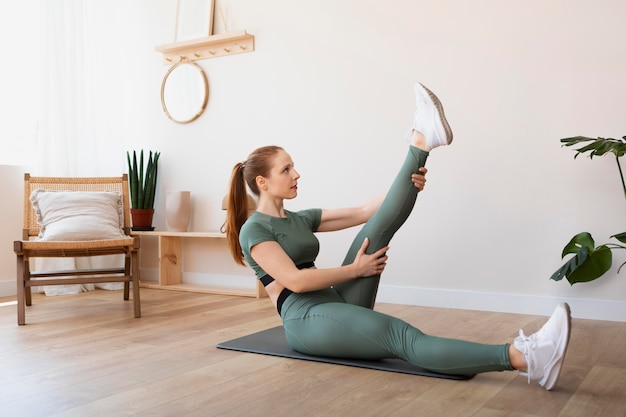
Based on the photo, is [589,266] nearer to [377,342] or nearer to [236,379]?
[377,342]

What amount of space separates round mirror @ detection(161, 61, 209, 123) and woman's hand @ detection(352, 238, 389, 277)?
2.90 m

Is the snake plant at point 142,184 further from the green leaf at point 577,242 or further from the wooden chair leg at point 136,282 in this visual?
the green leaf at point 577,242

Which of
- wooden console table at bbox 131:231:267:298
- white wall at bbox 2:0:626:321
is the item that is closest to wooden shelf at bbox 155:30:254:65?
white wall at bbox 2:0:626:321

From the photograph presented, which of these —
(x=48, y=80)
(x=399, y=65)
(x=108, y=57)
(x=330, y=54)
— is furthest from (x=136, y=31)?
(x=399, y=65)

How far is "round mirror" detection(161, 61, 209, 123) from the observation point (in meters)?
4.88

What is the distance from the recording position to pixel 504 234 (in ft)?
12.2

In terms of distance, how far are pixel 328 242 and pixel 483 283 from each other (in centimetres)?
109

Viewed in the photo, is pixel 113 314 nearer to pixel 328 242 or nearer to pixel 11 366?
pixel 11 366

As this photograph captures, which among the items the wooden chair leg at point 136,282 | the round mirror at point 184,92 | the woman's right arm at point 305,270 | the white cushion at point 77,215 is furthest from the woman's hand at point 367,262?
the round mirror at point 184,92

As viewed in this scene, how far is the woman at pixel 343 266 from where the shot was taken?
80.8 inches

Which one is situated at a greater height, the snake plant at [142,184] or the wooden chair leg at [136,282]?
the snake plant at [142,184]

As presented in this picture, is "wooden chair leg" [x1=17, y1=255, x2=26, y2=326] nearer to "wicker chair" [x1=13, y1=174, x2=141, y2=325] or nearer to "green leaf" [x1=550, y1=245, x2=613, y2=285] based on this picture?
"wicker chair" [x1=13, y1=174, x2=141, y2=325]

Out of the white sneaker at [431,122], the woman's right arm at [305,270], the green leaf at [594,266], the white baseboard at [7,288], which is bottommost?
the white baseboard at [7,288]

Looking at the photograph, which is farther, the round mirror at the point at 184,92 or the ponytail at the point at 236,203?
the round mirror at the point at 184,92
